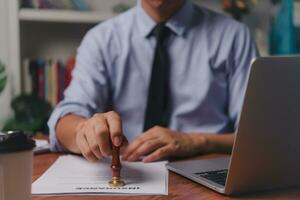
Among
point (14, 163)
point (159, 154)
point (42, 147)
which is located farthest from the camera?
Answer: point (42, 147)

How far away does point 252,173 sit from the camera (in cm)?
75

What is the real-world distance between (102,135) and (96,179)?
85mm

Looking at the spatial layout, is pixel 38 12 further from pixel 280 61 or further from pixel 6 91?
pixel 280 61

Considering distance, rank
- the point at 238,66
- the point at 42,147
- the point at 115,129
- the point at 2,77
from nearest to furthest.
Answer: the point at 115,129 → the point at 42,147 → the point at 238,66 → the point at 2,77

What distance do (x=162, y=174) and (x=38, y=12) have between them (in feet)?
4.48

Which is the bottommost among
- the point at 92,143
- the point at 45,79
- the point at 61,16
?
the point at 45,79

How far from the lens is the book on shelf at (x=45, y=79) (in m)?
2.15

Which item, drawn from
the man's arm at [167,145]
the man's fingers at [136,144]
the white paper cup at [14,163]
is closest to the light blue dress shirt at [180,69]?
the man's arm at [167,145]

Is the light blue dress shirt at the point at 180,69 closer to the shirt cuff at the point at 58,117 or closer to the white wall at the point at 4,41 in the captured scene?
the shirt cuff at the point at 58,117

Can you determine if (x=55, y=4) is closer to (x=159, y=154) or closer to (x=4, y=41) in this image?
(x=4, y=41)

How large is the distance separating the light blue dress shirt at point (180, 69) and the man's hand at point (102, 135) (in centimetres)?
54

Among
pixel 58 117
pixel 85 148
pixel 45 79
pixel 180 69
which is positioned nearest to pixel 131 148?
pixel 85 148

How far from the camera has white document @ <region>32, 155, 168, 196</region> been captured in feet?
2.62

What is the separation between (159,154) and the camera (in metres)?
1.05
